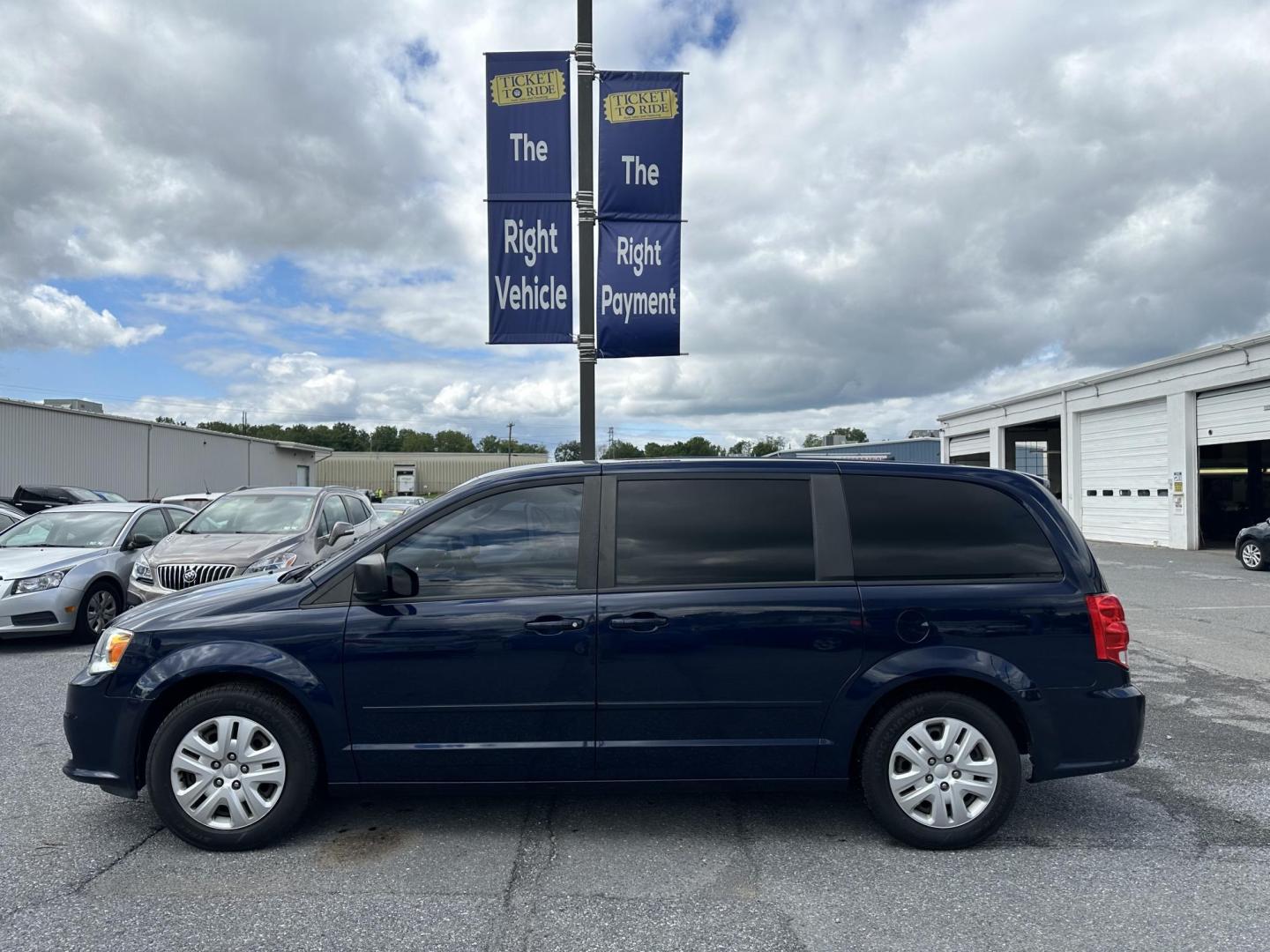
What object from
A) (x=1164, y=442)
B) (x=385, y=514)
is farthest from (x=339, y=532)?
(x=1164, y=442)

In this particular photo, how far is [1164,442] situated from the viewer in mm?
24109

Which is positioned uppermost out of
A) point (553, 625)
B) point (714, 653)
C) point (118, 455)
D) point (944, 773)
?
point (118, 455)

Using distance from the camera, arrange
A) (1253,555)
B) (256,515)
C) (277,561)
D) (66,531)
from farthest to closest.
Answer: (1253,555), (256,515), (66,531), (277,561)

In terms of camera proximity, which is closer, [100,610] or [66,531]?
[100,610]

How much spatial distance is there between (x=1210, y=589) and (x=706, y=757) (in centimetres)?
1394

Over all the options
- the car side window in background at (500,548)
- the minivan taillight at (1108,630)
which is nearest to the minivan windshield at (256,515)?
the car side window in background at (500,548)

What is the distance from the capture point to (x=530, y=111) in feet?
27.1

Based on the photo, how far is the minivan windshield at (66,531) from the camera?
9805 mm

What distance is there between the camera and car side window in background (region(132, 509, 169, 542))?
1045 cm

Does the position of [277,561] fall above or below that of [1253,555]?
above

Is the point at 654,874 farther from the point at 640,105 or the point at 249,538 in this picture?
the point at 249,538

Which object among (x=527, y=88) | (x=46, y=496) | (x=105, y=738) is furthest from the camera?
(x=46, y=496)

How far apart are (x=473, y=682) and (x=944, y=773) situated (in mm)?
2181

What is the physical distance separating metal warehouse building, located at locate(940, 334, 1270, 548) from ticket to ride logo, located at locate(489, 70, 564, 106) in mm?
19422
